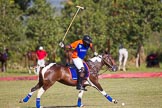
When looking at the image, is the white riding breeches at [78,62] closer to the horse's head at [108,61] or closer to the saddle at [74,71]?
the saddle at [74,71]

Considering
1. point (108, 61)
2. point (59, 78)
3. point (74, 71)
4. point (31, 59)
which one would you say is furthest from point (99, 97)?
point (31, 59)

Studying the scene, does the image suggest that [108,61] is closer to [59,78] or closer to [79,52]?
[79,52]

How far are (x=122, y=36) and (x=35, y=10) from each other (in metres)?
7.50

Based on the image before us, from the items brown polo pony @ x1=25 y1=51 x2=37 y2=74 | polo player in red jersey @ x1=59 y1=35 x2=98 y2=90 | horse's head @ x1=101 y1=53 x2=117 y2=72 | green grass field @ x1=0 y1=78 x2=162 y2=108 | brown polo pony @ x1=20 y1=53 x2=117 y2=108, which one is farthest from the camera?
brown polo pony @ x1=25 y1=51 x2=37 y2=74

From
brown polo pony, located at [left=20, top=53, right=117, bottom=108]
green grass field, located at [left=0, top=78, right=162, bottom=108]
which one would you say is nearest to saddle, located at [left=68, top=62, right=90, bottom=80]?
brown polo pony, located at [left=20, top=53, right=117, bottom=108]

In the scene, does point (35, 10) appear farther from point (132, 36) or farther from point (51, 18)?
point (132, 36)

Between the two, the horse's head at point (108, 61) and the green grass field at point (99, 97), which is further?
the horse's head at point (108, 61)

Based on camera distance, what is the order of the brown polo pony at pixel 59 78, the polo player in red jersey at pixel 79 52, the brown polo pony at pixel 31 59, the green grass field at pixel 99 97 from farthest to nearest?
the brown polo pony at pixel 31 59 < the green grass field at pixel 99 97 < the polo player in red jersey at pixel 79 52 < the brown polo pony at pixel 59 78

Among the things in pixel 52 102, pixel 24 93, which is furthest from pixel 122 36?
pixel 52 102

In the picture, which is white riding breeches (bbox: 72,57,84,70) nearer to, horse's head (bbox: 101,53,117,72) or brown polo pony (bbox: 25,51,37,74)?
horse's head (bbox: 101,53,117,72)

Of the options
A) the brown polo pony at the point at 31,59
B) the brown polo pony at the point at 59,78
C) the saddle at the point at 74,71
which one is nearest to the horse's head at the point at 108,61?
the brown polo pony at the point at 59,78

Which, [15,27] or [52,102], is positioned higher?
[15,27]

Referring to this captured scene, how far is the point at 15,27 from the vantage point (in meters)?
45.3

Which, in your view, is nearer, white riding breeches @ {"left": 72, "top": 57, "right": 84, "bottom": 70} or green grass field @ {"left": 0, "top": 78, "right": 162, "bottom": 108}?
white riding breeches @ {"left": 72, "top": 57, "right": 84, "bottom": 70}
